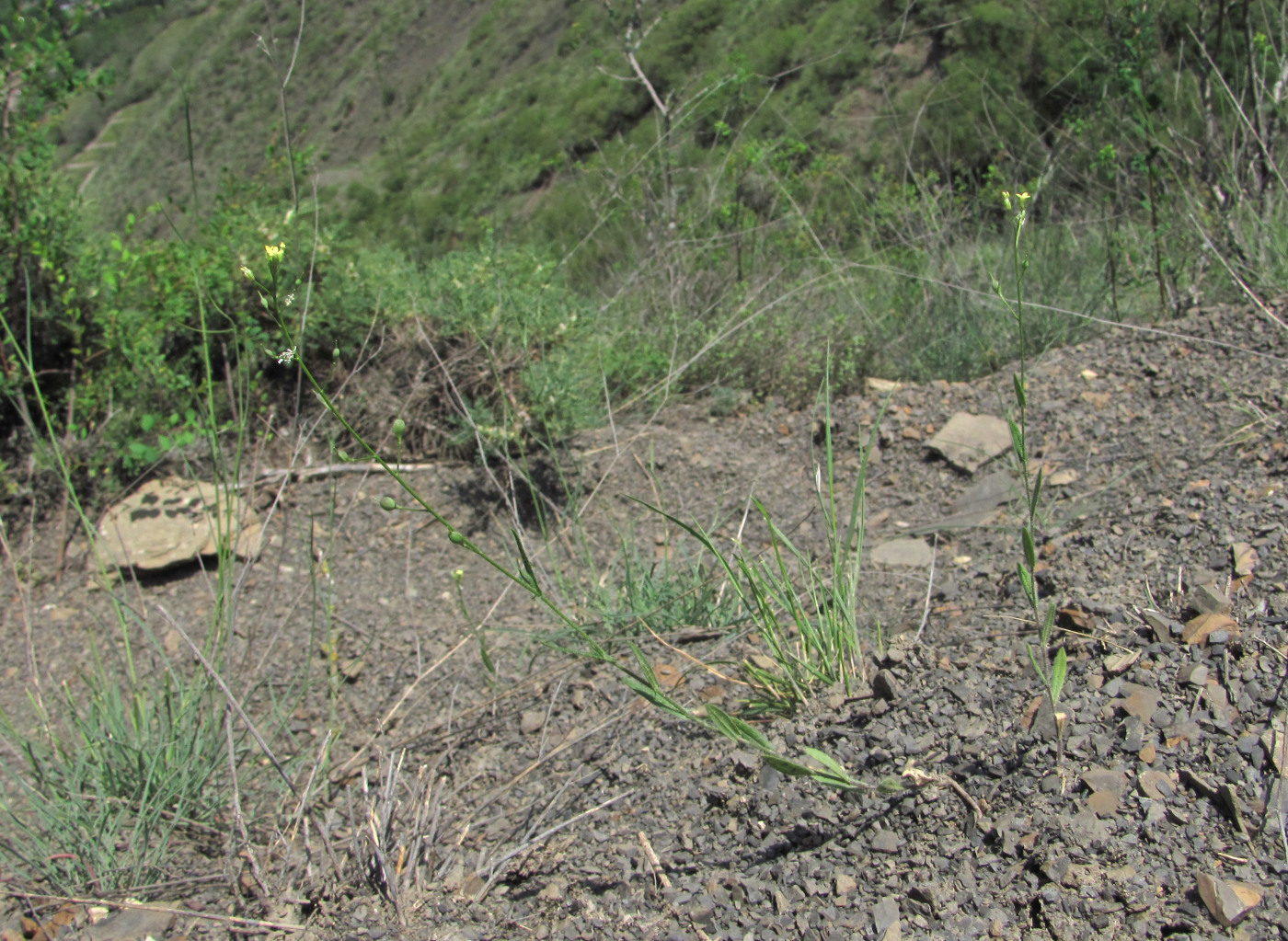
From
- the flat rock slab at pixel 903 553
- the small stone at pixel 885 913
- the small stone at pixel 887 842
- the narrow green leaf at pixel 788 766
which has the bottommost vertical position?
the flat rock slab at pixel 903 553

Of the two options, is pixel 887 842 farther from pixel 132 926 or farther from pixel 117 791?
pixel 117 791

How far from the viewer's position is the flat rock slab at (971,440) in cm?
260

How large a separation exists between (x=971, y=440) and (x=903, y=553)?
0.68 m

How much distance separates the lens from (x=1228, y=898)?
95 centimetres

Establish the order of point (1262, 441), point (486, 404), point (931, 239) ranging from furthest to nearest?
point (931, 239) < point (486, 404) < point (1262, 441)

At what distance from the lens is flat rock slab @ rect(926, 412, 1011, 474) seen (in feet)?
8.54

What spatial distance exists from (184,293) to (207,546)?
0.94m

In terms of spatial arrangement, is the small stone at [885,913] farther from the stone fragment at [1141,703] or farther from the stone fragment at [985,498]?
the stone fragment at [985,498]

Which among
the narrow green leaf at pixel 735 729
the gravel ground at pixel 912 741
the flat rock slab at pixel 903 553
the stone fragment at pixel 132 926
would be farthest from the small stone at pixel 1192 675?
the stone fragment at pixel 132 926

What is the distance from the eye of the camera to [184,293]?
10.2 feet

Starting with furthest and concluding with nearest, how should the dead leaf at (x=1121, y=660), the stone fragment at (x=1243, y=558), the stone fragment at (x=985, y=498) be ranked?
1. the stone fragment at (x=985, y=498)
2. the stone fragment at (x=1243, y=558)
3. the dead leaf at (x=1121, y=660)

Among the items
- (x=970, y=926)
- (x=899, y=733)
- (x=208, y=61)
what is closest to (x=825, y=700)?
(x=899, y=733)

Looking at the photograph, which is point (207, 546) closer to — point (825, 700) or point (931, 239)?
point (825, 700)

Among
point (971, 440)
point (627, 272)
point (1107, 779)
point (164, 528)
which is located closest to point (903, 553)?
point (971, 440)
